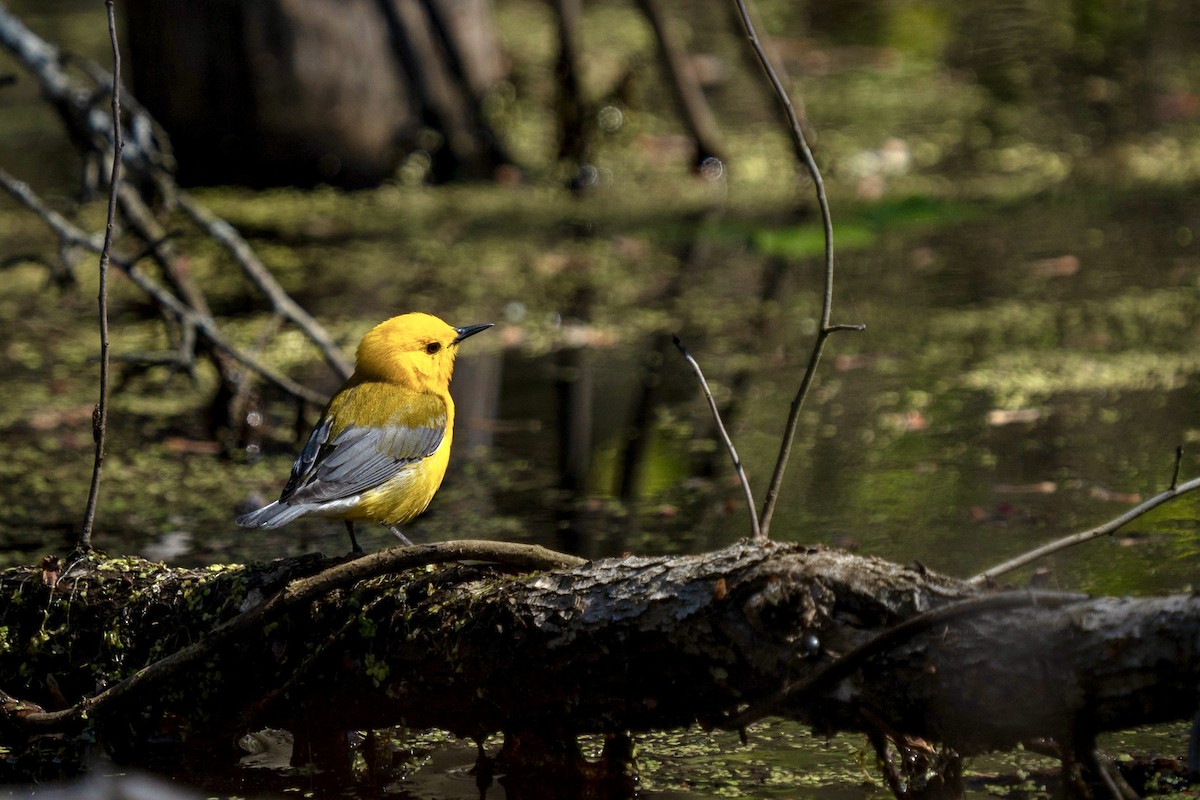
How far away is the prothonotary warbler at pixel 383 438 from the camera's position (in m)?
3.72

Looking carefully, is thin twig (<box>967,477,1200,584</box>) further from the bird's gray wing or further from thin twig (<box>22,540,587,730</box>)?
the bird's gray wing

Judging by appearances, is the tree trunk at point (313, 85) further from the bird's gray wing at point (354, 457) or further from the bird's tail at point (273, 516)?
the bird's tail at point (273, 516)

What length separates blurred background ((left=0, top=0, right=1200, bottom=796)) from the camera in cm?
514

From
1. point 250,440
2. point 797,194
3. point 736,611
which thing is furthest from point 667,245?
point 736,611

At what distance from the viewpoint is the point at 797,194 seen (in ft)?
30.8

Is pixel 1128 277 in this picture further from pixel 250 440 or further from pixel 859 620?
pixel 859 620

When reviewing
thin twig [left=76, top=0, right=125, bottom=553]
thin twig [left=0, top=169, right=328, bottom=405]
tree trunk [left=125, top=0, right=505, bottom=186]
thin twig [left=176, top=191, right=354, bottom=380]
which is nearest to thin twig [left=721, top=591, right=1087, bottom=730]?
thin twig [left=76, top=0, right=125, bottom=553]

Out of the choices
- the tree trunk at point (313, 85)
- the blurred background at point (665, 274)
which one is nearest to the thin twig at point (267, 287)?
the blurred background at point (665, 274)

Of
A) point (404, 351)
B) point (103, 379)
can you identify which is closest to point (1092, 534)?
point (404, 351)

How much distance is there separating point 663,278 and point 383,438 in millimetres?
4405

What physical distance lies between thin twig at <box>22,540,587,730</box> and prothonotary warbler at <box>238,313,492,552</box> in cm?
26

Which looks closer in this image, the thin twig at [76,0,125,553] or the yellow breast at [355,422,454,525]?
the thin twig at [76,0,125,553]

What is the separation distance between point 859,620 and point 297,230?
23.2 ft

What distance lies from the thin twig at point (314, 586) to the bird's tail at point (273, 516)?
0.21 m
